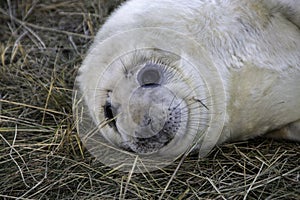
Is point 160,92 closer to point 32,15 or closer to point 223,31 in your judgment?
point 223,31

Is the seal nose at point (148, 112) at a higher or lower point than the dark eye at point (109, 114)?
higher

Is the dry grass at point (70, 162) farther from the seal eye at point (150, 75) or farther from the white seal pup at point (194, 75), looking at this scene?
the seal eye at point (150, 75)

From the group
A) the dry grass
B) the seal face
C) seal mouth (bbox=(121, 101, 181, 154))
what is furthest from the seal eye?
the dry grass

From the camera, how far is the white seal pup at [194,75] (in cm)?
279

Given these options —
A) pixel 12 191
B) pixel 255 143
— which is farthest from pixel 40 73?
pixel 255 143

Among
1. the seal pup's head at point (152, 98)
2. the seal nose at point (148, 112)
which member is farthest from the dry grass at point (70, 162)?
the seal nose at point (148, 112)

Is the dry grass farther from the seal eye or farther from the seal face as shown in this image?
the seal eye

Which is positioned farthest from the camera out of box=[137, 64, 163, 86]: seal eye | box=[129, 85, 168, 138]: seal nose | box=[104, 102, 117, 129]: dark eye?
box=[104, 102, 117, 129]: dark eye

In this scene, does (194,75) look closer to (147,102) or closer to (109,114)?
(147,102)

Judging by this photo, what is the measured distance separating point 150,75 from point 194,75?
196 mm

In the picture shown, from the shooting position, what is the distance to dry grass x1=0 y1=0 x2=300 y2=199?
8.93ft

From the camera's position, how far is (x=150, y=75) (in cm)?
284

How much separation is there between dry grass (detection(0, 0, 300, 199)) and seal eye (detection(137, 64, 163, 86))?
40 cm

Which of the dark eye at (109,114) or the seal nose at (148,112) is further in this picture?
the dark eye at (109,114)
